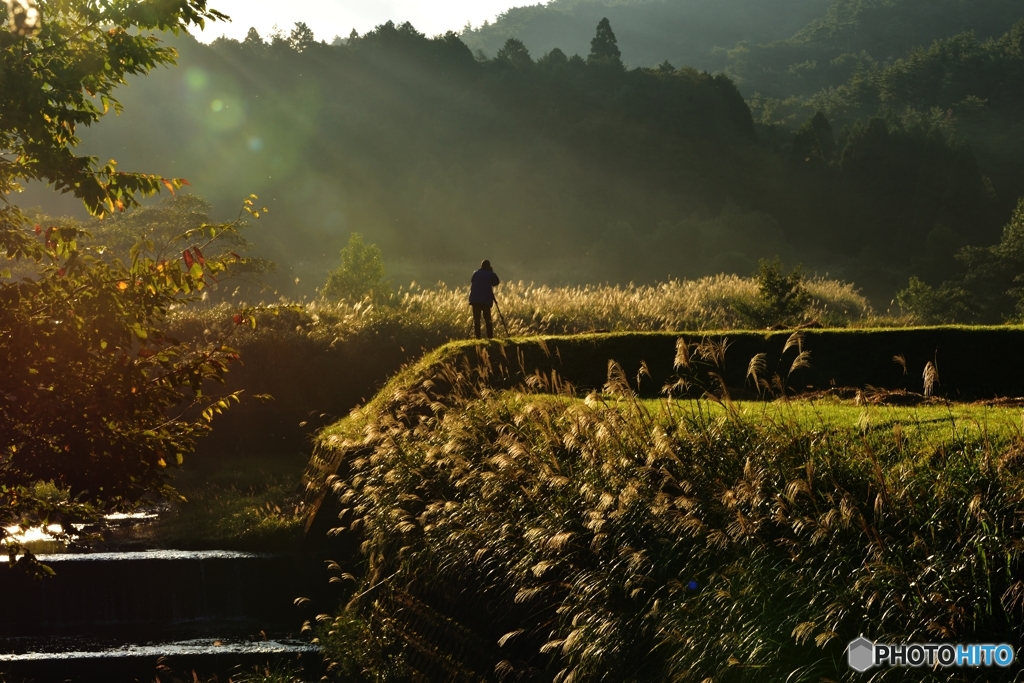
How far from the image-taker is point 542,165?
238 feet

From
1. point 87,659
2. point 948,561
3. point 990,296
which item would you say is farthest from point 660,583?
point 990,296

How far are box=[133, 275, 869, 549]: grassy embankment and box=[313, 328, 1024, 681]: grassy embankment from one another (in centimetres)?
852

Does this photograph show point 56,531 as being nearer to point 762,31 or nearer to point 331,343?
point 331,343

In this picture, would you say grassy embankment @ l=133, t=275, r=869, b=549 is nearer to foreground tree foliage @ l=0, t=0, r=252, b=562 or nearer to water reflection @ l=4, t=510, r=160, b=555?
water reflection @ l=4, t=510, r=160, b=555

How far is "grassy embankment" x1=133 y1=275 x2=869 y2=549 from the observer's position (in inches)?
765

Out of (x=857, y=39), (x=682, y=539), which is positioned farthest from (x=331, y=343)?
(x=857, y=39)

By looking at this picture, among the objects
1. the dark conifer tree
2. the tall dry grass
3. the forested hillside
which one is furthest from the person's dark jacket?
the dark conifer tree

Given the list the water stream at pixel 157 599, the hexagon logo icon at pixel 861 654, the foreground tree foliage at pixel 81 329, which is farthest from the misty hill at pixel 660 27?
the hexagon logo icon at pixel 861 654

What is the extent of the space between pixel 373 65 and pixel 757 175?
33.2 m

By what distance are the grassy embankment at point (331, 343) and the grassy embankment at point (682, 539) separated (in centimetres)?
852

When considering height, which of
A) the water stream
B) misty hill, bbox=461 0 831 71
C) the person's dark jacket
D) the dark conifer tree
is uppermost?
misty hill, bbox=461 0 831 71

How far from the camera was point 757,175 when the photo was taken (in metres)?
72.9

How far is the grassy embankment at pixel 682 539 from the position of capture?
16.7 feet

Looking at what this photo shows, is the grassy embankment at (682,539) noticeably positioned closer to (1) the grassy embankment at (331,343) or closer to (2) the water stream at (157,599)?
(2) the water stream at (157,599)
